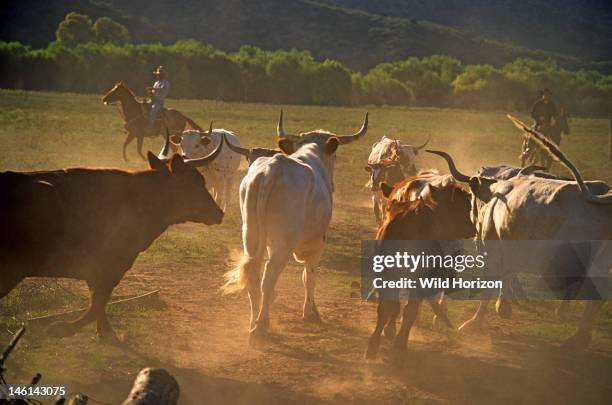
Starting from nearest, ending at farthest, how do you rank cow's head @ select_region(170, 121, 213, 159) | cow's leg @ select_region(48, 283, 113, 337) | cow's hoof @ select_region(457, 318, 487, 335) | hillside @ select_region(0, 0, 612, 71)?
cow's leg @ select_region(48, 283, 113, 337), cow's hoof @ select_region(457, 318, 487, 335), cow's head @ select_region(170, 121, 213, 159), hillside @ select_region(0, 0, 612, 71)

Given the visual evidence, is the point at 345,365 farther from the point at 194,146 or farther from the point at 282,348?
the point at 194,146

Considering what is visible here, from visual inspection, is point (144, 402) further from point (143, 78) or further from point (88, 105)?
point (143, 78)

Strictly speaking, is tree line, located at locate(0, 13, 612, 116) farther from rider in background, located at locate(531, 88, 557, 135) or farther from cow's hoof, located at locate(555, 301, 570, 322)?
cow's hoof, located at locate(555, 301, 570, 322)

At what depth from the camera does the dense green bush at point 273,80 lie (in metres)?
66.1

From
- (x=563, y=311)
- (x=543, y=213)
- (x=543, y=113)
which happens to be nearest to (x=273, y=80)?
(x=543, y=113)

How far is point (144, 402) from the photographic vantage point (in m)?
5.46

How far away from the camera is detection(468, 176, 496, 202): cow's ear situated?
9.22 meters

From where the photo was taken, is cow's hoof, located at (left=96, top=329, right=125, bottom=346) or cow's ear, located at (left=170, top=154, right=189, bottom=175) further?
cow's ear, located at (left=170, top=154, right=189, bottom=175)

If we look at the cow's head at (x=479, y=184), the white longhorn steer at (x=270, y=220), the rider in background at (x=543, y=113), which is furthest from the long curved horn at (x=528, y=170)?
the rider in background at (x=543, y=113)

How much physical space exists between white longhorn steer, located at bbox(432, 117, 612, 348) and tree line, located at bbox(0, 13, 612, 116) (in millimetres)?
58666

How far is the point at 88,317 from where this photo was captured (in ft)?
25.3

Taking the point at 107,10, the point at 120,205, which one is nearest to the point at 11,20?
the point at 107,10

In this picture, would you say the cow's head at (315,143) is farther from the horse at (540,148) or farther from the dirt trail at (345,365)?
the horse at (540,148)

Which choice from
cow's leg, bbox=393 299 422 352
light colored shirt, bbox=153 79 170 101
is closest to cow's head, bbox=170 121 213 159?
light colored shirt, bbox=153 79 170 101
